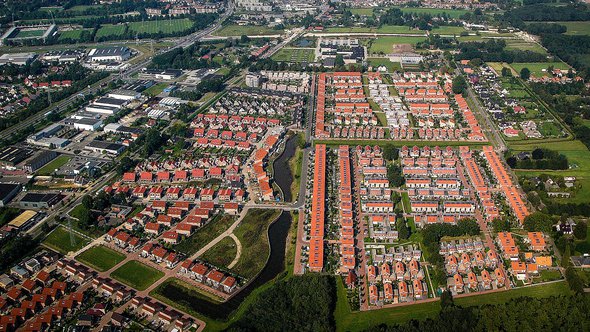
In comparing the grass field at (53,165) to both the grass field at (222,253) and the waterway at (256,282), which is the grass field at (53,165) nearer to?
the grass field at (222,253)

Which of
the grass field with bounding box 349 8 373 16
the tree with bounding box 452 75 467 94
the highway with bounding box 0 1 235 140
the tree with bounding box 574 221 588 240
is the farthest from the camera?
the grass field with bounding box 349 8 373 16

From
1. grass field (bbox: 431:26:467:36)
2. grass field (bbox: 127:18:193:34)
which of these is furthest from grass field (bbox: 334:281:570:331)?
grass field (bbox: 127:18:193:34)

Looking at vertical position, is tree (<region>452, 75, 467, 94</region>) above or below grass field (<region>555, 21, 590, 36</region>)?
below

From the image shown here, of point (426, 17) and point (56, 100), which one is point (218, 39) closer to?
point (56, 100)

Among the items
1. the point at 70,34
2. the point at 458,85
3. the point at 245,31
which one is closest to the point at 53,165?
the point at 458,85

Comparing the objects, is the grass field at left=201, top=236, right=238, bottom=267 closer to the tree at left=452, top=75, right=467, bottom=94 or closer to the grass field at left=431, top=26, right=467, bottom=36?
the tree at left=452, top=75, right=467, bottom=94

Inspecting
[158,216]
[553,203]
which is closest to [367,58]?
[553,203]
